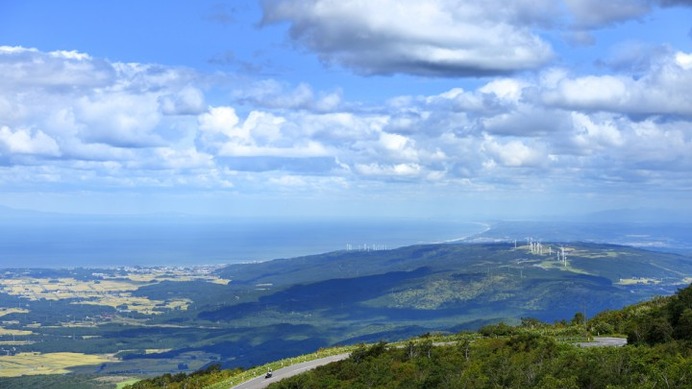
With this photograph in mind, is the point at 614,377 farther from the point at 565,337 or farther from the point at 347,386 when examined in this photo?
the point at 565,337

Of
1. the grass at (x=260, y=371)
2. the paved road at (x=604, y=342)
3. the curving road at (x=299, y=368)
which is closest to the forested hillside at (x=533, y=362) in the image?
the paved road at (x=604, y=342)

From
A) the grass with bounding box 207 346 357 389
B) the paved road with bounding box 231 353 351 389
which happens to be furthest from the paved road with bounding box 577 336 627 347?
the grass with bounding box 207 346 357 389

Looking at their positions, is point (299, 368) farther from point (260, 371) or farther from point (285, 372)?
point (260, 371)

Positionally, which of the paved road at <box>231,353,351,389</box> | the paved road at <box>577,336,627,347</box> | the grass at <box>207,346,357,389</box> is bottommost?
the grass at <box>207,346,357,389</box>

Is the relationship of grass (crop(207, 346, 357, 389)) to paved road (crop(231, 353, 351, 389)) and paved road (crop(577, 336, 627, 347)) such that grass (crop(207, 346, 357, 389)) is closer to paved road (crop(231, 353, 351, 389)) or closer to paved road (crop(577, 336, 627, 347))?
paved road (crop(231, 353, 351, 389))

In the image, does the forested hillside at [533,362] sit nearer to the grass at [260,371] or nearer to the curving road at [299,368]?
the curving road at [299,368]

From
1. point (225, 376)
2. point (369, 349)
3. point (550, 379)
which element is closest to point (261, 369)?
point (225, 376)
